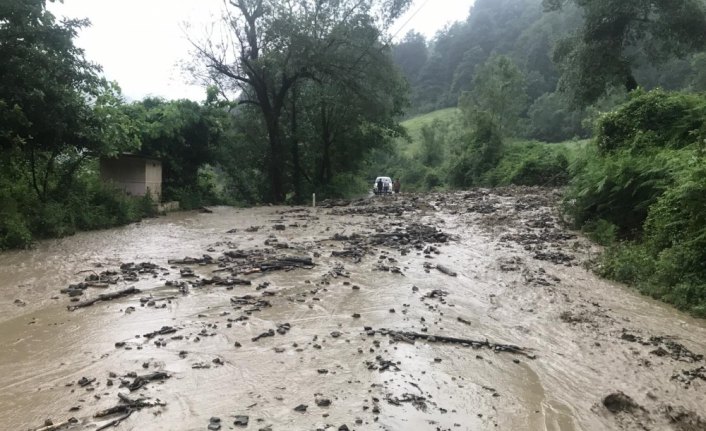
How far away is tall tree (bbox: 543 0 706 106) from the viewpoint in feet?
58.6

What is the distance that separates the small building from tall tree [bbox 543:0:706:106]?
18.7 m

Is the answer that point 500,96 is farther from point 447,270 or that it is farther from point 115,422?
point 115,422

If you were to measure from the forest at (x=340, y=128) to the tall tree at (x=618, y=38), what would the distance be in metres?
0.07

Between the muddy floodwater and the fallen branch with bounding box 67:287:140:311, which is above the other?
the fallen branch with bounding box 67:287:140:311

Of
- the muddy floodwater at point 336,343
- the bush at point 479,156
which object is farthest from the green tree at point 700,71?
the muddy floodwater at point 336,343

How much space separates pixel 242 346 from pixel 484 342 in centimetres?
276

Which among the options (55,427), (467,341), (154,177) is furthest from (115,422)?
(154,177)

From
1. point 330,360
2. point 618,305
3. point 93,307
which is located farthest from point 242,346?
point 618,305

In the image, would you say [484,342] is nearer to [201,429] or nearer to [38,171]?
[201,429]

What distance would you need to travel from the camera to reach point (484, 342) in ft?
17.9

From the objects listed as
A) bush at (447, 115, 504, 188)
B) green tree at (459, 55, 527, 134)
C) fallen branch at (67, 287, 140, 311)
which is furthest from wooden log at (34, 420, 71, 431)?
green tree at (459, 55, 527, 134)

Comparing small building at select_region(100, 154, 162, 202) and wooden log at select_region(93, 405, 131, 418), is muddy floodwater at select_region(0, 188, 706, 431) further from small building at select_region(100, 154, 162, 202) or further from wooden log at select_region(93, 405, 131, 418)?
small building at select_region(100, 154, 162, 202)

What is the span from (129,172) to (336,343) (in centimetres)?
1606

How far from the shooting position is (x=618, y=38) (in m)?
19.7
